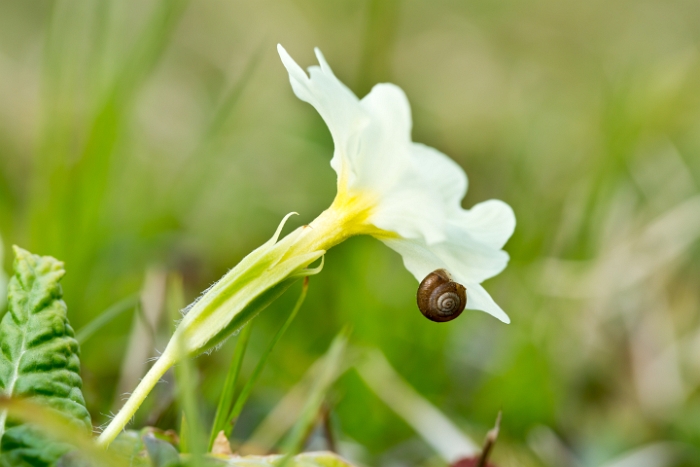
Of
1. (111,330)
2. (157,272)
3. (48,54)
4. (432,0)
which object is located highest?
(432,0)

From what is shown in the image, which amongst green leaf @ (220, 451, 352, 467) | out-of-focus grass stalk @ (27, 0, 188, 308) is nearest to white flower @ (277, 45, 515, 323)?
green leaf @ (220, 451, 352, 467)

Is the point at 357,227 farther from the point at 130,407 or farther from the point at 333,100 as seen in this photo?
the point at 130,407

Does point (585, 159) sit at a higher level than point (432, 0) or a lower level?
lower

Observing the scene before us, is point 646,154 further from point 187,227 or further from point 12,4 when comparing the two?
point 12,4

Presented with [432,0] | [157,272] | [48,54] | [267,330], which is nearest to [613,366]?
[267,330]

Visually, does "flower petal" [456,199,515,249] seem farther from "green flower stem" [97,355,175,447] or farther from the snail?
"green flower stem" [97,355,175,447]

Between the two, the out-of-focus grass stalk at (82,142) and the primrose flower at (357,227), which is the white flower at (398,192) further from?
the out-of-focus grass stalk at (82,142)
